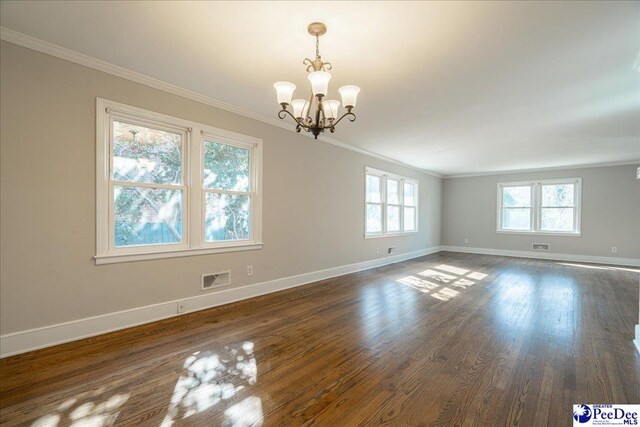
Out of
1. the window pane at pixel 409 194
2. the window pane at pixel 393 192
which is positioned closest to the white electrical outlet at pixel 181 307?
the window pane at pixel 393 192

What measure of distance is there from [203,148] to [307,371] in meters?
2.77

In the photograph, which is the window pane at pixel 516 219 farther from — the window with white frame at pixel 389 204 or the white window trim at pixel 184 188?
the white window trim at pixel 184 188

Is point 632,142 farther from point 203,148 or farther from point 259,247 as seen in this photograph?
point 203,148

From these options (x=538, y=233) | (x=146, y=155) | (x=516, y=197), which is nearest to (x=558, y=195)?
(x=516, y=197)

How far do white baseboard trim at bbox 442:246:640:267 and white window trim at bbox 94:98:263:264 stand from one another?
766cm

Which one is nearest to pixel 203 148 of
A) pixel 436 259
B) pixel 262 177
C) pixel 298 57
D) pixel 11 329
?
pixel 262 177

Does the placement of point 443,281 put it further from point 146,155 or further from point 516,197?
point 516,197

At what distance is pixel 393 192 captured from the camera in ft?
24.9

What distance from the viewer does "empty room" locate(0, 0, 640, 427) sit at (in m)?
1.98

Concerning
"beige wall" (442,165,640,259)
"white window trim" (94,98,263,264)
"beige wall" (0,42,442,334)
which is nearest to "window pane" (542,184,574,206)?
"beige wall" (442,165,640,259)

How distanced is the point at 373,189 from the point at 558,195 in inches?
212

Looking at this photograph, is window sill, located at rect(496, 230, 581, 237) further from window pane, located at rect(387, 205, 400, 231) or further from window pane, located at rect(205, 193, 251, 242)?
window pane, located at rect(205, 193, 251, 242)

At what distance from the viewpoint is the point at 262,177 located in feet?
14.0

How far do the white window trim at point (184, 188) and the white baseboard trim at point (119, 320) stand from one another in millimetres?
539
